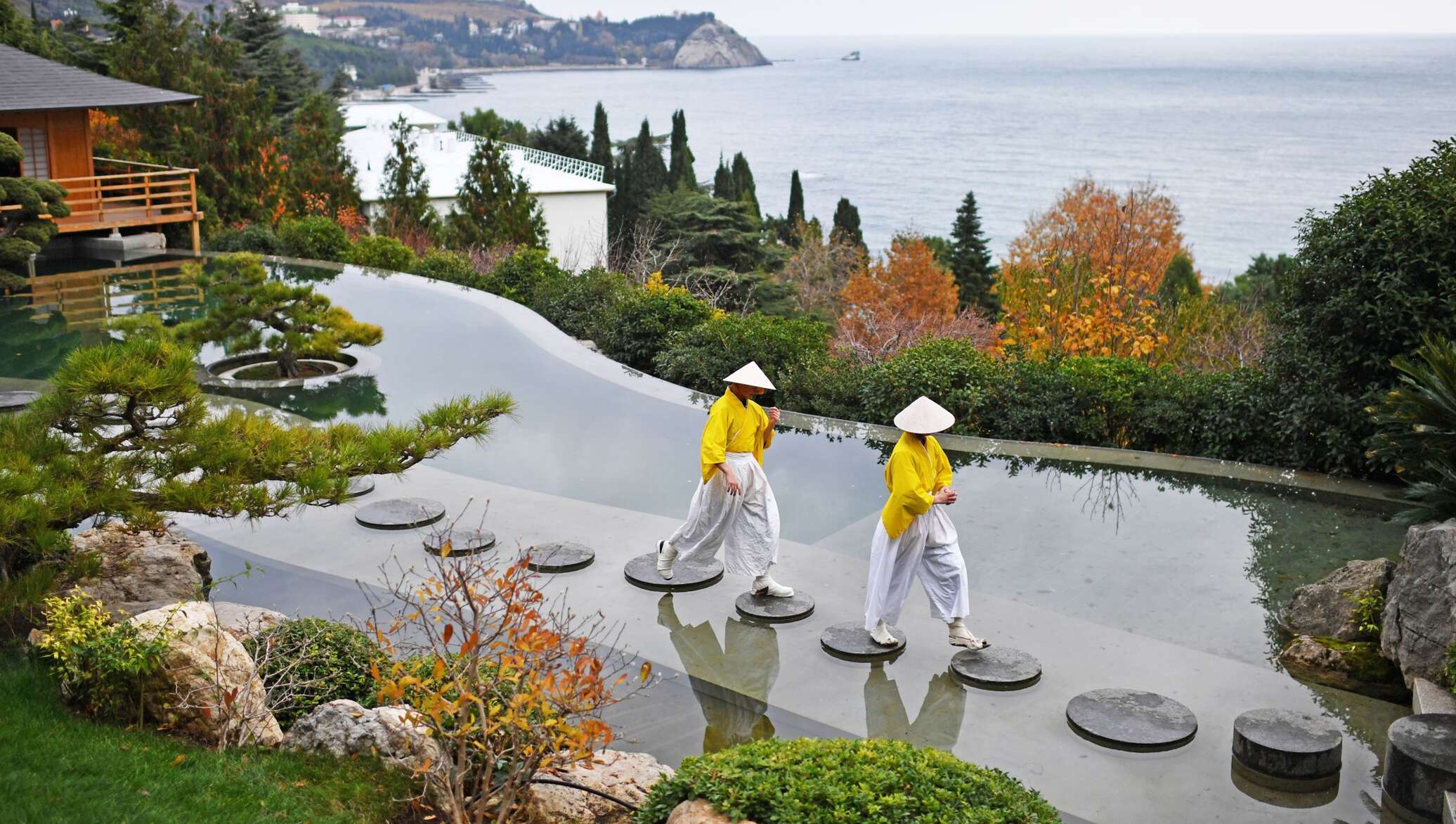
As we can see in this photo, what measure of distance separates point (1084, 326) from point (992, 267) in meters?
26.5

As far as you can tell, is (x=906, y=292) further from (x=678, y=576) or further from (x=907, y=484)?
(x=907, y=484)

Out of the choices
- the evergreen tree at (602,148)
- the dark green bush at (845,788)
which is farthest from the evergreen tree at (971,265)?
the dark green bush at (845,788)

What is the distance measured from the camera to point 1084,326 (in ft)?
78.2

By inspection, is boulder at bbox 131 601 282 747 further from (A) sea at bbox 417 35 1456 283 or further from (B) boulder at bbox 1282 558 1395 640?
(A) sea at bbox 417 35 1456 283

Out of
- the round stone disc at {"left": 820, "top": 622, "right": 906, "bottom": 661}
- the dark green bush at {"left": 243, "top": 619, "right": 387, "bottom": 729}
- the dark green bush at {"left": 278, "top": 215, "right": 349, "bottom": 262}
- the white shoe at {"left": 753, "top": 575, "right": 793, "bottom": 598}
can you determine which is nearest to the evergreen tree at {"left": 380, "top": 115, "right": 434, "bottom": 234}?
the dark green bush at {"left": 278, "top": 215, "right": 349, "bottom": 262}

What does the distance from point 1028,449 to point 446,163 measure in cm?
3798

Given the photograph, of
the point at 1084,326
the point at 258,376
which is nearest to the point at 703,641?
the point at 258,376

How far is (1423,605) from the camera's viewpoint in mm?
6707

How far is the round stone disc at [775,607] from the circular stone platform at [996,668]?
44.7 inches

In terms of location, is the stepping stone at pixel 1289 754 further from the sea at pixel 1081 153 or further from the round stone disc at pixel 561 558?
the sea at pixel 1081 153

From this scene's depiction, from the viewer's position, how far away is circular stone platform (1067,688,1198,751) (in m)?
6.26

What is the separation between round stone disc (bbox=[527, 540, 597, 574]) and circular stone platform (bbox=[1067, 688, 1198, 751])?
369 cm

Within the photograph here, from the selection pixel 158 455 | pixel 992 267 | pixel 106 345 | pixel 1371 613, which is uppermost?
pixel 106 345

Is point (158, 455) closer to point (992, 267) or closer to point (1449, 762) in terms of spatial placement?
point (1449, 762)
